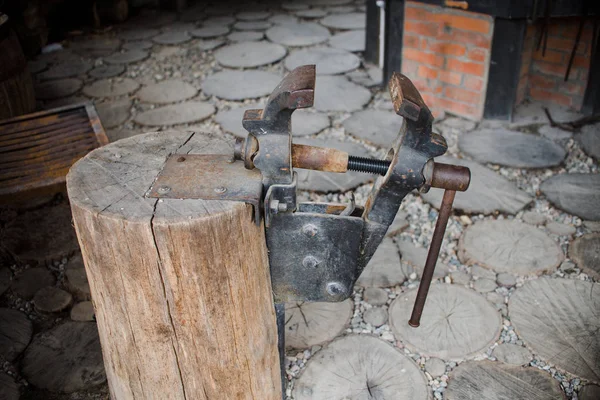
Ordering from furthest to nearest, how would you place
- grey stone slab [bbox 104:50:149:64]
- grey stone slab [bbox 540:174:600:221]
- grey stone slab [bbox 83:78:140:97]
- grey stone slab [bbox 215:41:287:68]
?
grey stone slab [bbox 104:50:149:64]
grey stone slab [bbox 215:41:287:68]
grey stone slab [bbox 83:78:140:97]
grey stone slab [bbox 540:174:600:221]

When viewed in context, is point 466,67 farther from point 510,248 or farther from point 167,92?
point 167,92

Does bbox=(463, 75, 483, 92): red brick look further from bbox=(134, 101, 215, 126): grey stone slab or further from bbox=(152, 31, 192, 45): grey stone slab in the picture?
bbox=(152, 31, 192, 45): grey stone slab

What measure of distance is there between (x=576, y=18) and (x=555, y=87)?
49 centimetres

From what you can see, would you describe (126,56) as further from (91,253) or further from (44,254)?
(91,253)

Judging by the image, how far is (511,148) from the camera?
131 inches

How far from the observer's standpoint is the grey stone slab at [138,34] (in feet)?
17.8

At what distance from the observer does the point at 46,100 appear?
409cm

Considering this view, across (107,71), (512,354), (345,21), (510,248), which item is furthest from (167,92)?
(512,354)

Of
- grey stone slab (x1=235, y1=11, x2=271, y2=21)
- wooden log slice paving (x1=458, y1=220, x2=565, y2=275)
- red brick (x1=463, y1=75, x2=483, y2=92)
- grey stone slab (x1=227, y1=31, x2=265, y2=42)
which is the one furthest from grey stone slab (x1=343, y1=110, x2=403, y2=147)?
grey stone slab (x1=235, y1=11, x2=271, y2=21)

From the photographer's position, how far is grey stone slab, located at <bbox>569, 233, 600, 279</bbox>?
2.40 meters

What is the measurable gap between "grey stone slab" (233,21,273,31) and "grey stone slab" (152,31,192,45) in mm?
567

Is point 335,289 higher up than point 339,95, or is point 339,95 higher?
point 335,289

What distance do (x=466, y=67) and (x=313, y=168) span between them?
8.64 ft

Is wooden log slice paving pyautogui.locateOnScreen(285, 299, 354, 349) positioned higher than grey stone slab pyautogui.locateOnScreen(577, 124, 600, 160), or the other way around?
grey stone slab pyautogui.locateOnScreen(577, 124, 600, 160)
